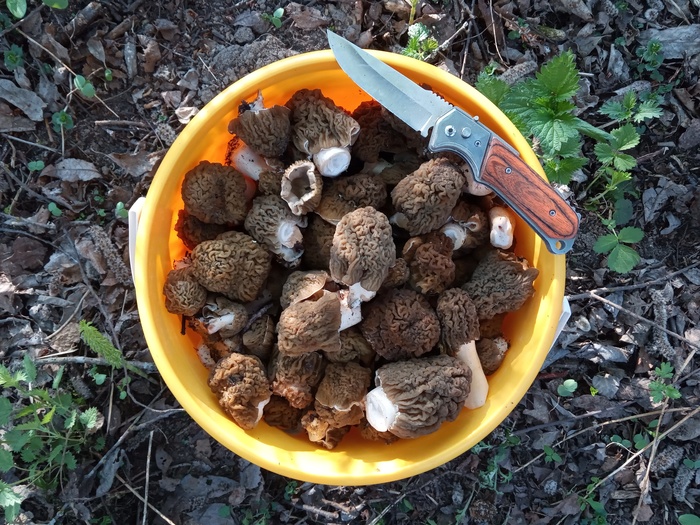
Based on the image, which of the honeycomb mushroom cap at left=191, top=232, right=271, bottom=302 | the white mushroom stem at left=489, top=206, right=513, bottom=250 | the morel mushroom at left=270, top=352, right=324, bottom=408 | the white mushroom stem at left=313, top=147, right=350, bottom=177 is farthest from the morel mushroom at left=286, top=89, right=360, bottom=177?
the morel mushroom at left=270, top=352, right=324, bottom=408

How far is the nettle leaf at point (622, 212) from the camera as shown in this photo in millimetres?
3209

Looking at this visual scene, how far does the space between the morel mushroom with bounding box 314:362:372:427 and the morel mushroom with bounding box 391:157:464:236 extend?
0.66 meters

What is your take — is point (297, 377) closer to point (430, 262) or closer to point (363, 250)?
point (363, 250)

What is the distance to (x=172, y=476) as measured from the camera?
2979 millimetres

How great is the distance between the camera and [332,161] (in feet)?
8.46

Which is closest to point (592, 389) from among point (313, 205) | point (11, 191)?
point (313, 205)

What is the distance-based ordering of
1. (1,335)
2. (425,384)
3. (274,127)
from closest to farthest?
(425,384) < (274,127) < (1,335)

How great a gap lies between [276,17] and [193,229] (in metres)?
1.22

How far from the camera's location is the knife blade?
7.84 ft

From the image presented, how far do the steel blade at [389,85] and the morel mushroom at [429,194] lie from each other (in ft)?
0.52

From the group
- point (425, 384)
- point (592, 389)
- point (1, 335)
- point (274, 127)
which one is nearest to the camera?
point (425, 384)

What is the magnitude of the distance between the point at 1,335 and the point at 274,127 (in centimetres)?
170

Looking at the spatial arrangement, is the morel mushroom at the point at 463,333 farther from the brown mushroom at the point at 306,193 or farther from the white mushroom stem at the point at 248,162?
the white mushroom stem at the point at 248,162

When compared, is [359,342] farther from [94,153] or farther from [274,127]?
[94,153]
